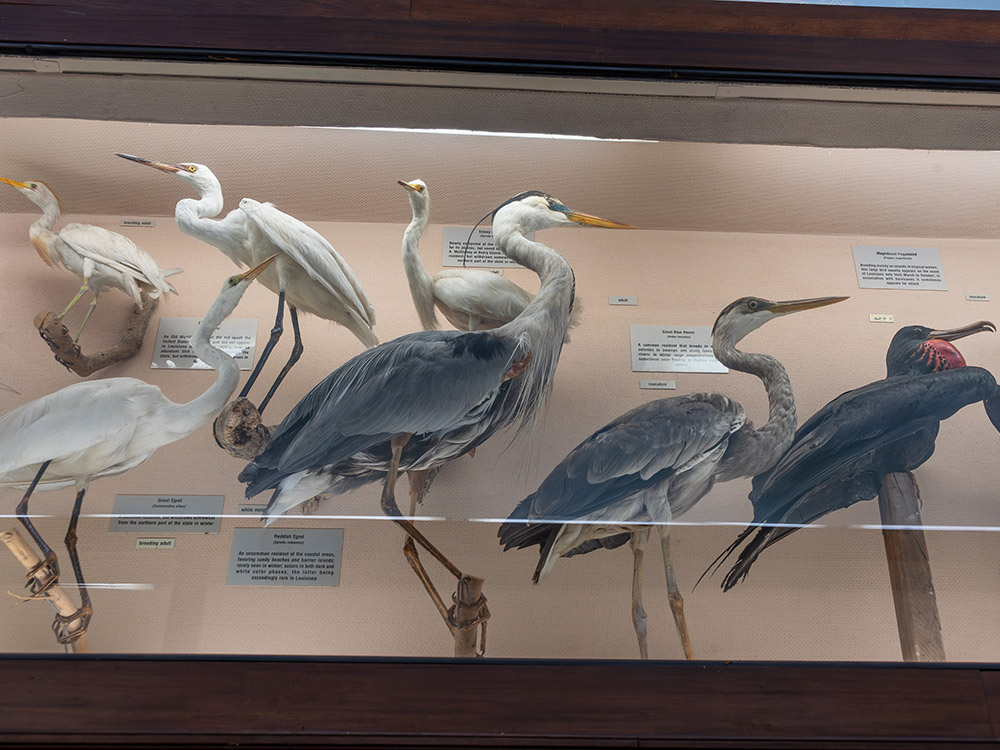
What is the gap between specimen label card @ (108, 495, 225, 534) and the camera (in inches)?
49.6

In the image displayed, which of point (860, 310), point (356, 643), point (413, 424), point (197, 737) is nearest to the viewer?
point (197, 737)

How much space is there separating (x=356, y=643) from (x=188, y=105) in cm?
108

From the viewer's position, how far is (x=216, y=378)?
1.36 m

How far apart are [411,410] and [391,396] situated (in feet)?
0.14

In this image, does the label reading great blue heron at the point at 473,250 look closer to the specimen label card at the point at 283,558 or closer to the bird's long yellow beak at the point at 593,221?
the bird's long yellow beak at the point at 593,221

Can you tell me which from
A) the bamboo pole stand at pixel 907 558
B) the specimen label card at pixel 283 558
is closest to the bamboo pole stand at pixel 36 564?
the specimen label card at pixel 283 558

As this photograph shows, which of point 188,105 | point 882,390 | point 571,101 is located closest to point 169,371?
point 188,105

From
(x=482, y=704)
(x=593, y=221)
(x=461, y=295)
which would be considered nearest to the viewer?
(x=482, y=704)

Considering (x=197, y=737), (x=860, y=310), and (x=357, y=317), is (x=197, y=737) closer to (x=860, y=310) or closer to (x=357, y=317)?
(x=357, y=317)

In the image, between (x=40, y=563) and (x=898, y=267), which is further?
(x=898, y=267)

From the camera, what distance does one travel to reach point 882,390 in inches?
56.2

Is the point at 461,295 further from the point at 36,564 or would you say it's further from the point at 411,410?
the point at 36,564

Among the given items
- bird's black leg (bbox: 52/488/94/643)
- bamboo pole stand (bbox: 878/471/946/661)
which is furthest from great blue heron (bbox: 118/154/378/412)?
bamboo pole stand (bbox: 878/471/946/661)

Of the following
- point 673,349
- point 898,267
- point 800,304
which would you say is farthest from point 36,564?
point 898,267
